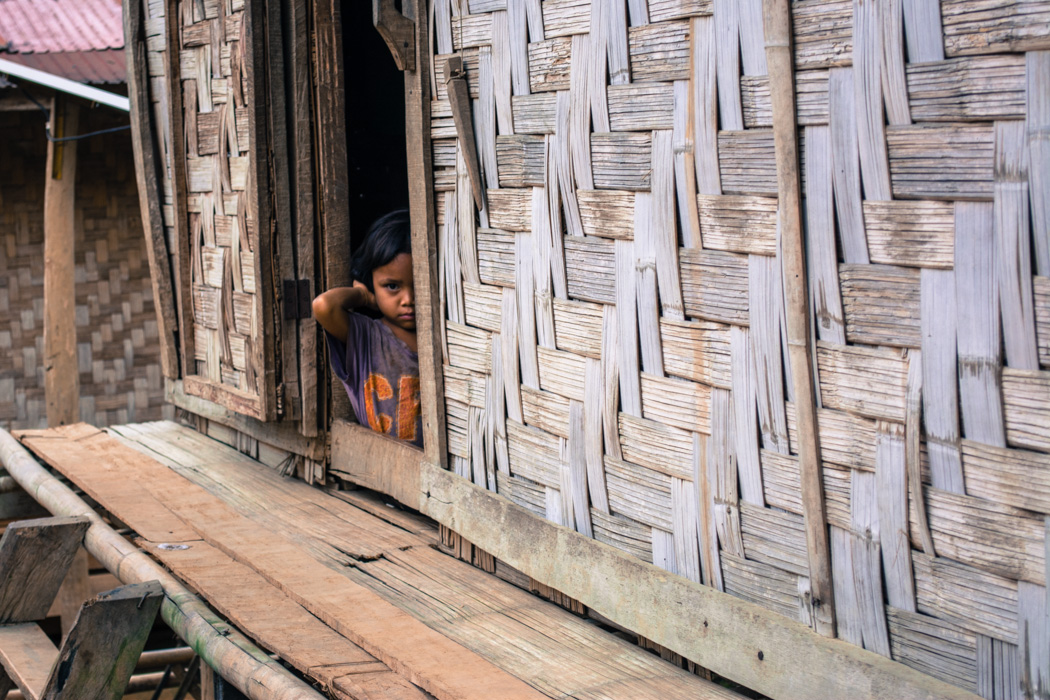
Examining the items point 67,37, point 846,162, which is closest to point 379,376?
point 846,162

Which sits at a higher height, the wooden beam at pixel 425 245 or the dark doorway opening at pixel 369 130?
the dark doorway opening at pixel 369 130

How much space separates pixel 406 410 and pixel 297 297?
1.78 ft

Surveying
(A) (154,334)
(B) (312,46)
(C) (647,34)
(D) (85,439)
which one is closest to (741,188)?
(C) (647,34)

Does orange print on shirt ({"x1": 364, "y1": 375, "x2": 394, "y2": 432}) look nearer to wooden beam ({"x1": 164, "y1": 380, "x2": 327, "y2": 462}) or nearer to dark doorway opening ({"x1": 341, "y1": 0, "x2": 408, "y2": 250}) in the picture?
wooden beam ({"x1": 164, "y1": 380, "x2": 327, "y2": 462})

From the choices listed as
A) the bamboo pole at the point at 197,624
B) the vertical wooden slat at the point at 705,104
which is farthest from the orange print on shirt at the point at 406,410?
the vertical wooden slat at the point at 705,104

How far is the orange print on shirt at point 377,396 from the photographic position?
3424 mm

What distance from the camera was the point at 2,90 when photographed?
6375mm

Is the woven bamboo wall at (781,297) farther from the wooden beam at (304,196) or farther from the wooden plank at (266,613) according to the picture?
the wooden beam at (304,196)

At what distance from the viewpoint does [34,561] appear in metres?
3.12

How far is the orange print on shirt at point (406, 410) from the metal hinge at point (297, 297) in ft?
1.39

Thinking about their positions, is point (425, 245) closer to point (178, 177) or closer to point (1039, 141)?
point (1039, 141)

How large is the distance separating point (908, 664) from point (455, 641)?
3.14 ft

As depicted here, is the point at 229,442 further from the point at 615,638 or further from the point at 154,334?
the point at 154,334

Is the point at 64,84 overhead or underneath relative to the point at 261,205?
overhead
